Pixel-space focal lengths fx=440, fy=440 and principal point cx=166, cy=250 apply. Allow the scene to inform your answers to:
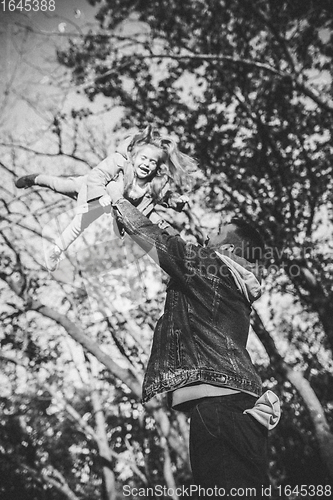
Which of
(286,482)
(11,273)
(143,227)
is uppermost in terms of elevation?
(11,273)

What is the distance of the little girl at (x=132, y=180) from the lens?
2.36 m

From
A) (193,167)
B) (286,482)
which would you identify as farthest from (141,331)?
(286,482)

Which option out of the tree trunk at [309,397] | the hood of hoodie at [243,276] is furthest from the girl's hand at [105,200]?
the tree trunk at [309,397]

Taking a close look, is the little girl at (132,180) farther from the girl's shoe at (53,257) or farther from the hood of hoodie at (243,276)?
the hood of hoodie at (243,276)

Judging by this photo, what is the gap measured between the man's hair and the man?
66 mm

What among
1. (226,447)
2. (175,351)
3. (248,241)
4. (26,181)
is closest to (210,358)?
(175,351)

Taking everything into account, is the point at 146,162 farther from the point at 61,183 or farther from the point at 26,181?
the point at 26,181

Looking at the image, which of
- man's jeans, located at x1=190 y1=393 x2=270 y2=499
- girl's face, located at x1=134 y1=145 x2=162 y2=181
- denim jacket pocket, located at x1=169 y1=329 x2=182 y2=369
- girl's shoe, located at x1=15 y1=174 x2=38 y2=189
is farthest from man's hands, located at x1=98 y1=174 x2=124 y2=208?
man's jeans, located at x1=190 y1=393 x2=270 y2=499

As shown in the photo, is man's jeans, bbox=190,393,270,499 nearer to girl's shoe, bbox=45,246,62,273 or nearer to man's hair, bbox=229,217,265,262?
man's hair, bbox=229,217,265,262

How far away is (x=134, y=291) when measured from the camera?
130 inches

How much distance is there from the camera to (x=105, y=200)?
7.48ft

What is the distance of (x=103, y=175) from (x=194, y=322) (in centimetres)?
93

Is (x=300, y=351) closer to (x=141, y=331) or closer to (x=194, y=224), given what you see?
(x=141, y=331)

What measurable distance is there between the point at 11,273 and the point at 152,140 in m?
5.78
